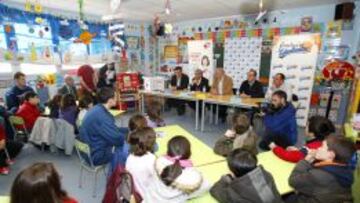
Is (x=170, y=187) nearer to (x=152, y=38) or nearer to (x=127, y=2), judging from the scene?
(x=127, y=2)

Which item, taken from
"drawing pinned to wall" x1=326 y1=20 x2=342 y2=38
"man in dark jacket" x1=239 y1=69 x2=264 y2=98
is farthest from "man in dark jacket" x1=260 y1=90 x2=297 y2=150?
"drawing pinned to wall" x1=326 y1=20 x2=342 y2=38

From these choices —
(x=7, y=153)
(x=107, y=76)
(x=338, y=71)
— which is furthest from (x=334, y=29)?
(x=7, y=153)

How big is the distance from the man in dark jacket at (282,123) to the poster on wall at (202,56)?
3.63m

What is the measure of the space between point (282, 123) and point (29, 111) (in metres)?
3.78

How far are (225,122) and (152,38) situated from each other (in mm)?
4056

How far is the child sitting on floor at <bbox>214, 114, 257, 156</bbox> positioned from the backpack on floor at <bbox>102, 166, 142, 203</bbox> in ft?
3.10

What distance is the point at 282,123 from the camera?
321 centimetres

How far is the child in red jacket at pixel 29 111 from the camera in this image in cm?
362

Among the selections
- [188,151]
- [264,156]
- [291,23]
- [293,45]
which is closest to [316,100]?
[293,45]

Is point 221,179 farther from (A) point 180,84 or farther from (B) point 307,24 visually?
(B) point 307,24

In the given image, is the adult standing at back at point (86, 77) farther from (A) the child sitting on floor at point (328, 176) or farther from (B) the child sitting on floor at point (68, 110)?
(A) the child sitting on floor at point (328, 176)

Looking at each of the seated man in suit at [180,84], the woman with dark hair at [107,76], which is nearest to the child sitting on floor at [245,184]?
the seated man in suit at [180,84]

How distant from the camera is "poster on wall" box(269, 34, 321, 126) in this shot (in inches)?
195

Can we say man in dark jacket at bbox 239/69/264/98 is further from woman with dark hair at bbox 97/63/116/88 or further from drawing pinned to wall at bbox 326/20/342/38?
woman with dark hair at bbox 97/63/116/88
